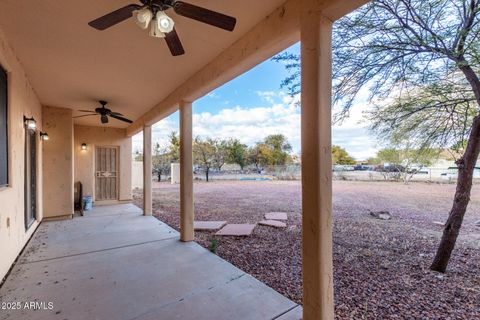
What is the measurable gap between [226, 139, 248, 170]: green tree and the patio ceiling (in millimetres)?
17216

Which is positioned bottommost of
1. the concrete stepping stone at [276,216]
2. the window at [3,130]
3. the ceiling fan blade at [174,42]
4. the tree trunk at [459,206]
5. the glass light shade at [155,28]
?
the concrete stepping stone at [276,216]

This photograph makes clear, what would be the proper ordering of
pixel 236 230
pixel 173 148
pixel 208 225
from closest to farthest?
1. pixel 236 230
2. pixel 208 225
3. pixel 173 148

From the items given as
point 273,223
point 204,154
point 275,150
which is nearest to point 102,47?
point 273,223

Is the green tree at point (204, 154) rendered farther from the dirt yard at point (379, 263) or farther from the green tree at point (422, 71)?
the green tree at point (422, 71)

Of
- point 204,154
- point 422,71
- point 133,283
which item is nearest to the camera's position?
point 133,283

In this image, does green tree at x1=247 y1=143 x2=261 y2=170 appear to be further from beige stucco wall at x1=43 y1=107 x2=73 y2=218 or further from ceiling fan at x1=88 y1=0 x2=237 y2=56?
ceiling fan at x1=88 y1=0 x2=237 y2=56

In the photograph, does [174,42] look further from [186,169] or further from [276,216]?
[276,216]

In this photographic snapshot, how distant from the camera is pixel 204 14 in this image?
67.4 inches

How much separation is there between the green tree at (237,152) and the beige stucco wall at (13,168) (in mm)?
18069

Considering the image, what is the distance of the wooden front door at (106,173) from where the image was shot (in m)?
7.62

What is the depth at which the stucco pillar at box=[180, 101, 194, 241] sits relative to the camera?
399cm

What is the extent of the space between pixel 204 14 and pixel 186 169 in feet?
8.85

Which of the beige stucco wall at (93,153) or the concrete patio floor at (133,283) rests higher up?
the beige stucco wall at (93,153)

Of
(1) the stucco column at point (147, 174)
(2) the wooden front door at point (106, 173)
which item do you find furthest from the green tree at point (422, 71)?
(2) the wooden front door at point (106, 173)
